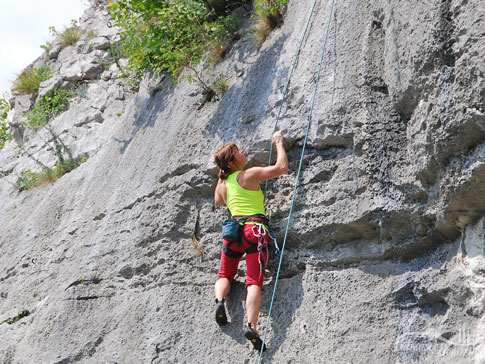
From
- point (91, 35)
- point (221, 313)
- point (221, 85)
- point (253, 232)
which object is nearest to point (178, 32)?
point (221, 85)

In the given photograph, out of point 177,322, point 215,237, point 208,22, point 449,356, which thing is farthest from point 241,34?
point 449,356

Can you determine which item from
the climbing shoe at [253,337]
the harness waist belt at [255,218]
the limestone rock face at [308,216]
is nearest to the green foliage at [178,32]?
the limestone rock face at [308,216]

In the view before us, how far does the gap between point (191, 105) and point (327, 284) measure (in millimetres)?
3045

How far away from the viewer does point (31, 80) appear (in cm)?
1152

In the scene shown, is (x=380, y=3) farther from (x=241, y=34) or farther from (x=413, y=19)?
(x=241, y=34)

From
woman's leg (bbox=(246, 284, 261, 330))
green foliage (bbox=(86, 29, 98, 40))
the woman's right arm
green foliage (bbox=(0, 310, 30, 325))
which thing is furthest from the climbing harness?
green foliage (bbox=(86, 29, 98, 40))

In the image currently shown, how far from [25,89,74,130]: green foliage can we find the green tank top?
6399 millimetres

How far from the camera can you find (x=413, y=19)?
14.3 feet

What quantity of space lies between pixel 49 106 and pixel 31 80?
1.34 m

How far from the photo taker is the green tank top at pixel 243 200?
4883 mm

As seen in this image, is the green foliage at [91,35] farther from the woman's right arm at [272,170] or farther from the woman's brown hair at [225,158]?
the woman's right arm at [272,170]

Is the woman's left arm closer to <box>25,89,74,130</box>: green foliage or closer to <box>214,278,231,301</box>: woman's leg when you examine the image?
<box>214,278,231,301</box>: woman's leg

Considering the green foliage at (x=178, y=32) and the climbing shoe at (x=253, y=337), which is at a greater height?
the green foliage at (x=178, y=32)

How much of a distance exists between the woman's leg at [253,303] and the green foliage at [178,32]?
125 inches
